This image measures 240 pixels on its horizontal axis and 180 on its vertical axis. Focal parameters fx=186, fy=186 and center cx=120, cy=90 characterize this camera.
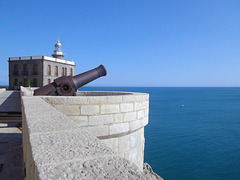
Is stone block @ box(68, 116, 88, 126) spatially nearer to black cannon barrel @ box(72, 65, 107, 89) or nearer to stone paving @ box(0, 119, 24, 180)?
stone paving @ box(0, 119, 24, 180)

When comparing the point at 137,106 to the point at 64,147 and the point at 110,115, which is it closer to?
the point at 110,115

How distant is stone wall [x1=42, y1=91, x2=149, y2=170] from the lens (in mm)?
4020

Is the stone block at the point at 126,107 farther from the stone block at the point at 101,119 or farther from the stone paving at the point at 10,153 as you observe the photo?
the stone paving at the point at 10,153

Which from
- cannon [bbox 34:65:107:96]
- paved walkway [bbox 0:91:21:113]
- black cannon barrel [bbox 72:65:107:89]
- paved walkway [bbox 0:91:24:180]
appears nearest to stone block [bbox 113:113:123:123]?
paved walkway [bbox 0:91:24:180]

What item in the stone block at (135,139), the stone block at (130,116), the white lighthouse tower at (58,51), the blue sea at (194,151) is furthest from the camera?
the white lighthouse tower at (58,51)

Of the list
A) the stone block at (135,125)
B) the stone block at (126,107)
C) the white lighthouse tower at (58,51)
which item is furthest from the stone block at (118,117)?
the white lighthouse tower at (58,51)

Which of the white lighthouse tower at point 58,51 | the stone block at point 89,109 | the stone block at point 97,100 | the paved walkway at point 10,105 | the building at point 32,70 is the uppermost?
the white lighthouse tower at point 58,51

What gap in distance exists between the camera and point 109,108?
13.9 feet

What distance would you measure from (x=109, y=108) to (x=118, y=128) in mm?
564

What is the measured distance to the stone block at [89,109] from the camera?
4037mm

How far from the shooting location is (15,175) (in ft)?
11.4

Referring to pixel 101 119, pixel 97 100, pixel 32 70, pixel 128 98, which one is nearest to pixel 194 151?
pixel 128 98

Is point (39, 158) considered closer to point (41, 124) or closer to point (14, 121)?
point (41, 124)

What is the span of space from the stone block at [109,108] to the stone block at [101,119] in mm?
113
